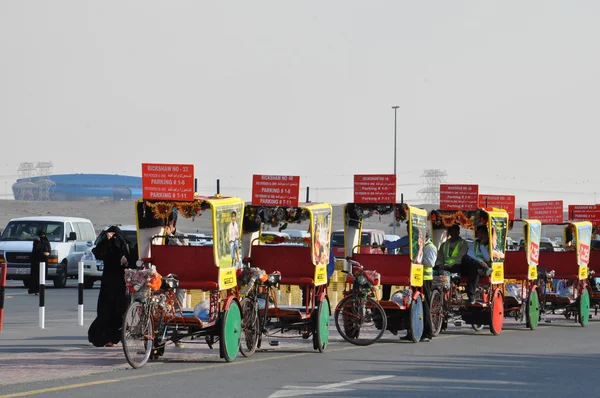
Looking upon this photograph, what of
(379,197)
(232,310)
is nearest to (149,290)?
(232,310)

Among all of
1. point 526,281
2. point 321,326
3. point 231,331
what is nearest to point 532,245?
point 526,281

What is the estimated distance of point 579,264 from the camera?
2688 centimetres

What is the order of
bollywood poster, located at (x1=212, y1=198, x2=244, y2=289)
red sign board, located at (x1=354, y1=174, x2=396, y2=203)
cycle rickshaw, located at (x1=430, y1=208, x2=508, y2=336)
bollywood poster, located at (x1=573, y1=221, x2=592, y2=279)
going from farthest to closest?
bollywood poster, located at (x1=573, y1=221, x2=592, y2=279) < cycle rickshaw, located at (x1=430, y1=208, x2=508, y2=336) < red sign board, located at (x1=354, y1=174, x2=396, y2=203) < bollywood poster, located at (x1=212, y1=198, x2=244, y2=289)

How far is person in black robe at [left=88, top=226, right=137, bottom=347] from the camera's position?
1730 cm

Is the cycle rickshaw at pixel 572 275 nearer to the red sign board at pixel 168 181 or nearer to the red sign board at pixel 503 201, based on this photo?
the red sign board at pixel 503 201

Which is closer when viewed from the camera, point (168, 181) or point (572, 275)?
point (168, 181)

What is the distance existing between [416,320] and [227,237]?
4.69 m

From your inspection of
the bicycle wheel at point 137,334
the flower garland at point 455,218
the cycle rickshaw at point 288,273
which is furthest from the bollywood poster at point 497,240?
the bicycle wheel at point 137,334

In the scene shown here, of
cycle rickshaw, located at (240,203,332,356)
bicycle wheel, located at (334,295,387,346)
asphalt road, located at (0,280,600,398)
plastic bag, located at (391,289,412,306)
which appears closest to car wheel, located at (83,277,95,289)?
asphalt road, located at (0,280,600,398)

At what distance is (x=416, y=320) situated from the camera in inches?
804

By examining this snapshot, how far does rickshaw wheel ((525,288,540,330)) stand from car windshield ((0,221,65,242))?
1734 cm

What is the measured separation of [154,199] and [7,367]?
2.96 metres

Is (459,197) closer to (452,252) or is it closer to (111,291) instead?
(452,252)

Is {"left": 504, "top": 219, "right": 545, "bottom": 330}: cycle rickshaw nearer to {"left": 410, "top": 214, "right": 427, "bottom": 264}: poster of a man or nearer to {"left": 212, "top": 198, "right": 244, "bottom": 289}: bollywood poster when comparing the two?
{"left": 410, "top": 214, "right": 427, "bottom": 264}: poster of a man
